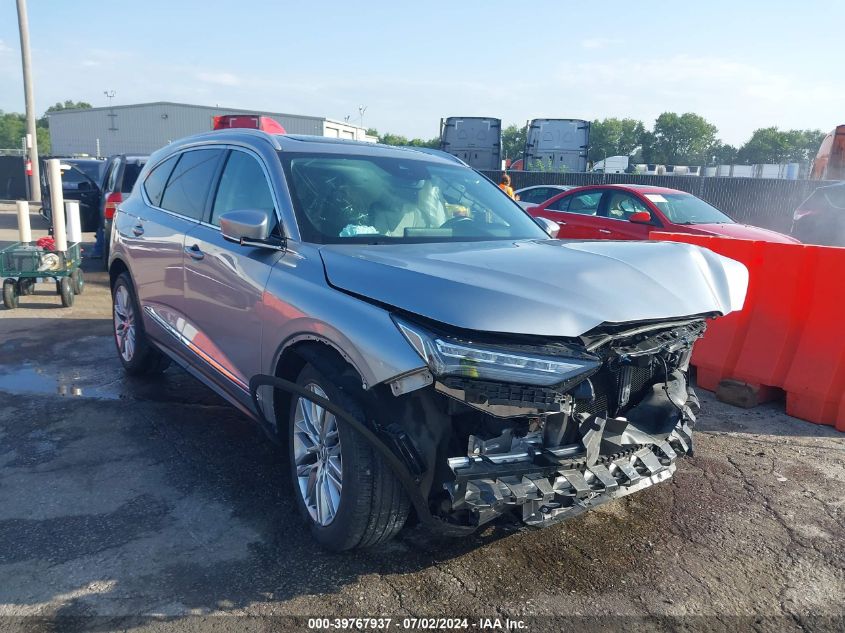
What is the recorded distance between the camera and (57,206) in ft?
29.0

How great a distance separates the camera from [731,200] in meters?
21.7

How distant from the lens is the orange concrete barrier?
16.7ft

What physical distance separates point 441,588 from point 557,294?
4.40 ft

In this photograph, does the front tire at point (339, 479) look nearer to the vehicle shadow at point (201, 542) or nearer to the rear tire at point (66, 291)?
the vehicle shadow at point (201, 542)

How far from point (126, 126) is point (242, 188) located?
185 feet

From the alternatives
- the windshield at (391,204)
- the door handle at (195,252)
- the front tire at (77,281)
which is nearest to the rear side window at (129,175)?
the front tire at (77,281)

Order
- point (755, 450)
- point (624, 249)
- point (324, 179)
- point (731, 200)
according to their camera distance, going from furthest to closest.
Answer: point (731, 200)
point (755, 450)
point (324, 179)
point (624, 249)

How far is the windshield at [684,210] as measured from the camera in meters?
9.70

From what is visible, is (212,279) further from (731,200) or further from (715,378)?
(731,200)

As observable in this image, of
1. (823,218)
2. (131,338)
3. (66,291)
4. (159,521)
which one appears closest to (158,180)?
(131,338)

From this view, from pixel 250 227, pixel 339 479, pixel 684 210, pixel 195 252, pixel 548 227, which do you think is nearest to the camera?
pixel 339 479

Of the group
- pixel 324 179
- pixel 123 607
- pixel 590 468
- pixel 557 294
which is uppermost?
pixel 324 179

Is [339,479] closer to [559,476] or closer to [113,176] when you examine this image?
[559,476]

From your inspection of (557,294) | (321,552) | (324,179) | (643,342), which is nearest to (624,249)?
(643,342)
